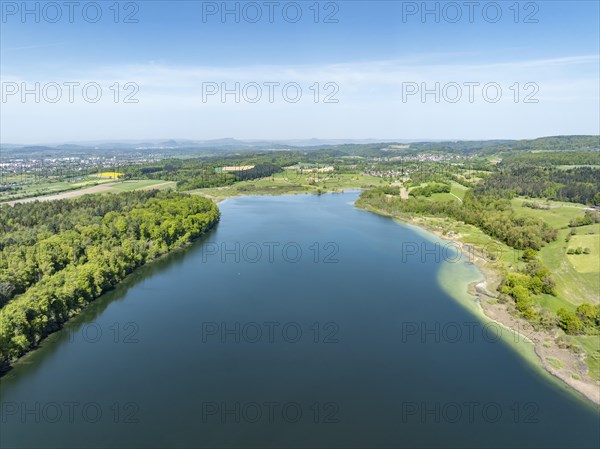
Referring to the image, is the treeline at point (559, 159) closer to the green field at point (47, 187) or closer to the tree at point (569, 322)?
the tree at point (569, 322)

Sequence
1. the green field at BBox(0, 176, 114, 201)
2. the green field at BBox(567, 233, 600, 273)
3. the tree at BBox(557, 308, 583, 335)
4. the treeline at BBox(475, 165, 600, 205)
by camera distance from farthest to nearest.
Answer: the green field at BBox(0, 176, 114, 201)
the treeline at BBox(475, 165, 600, 205)
the green field at BBox(567, 233, 600, 273)
the tree at BBox(557, 308, 583, 335)

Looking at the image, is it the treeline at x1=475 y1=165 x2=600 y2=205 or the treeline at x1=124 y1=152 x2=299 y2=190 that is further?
the treeline at x1=124 y1=152 x2=299 y2=190

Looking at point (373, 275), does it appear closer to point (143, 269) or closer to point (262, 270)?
point (262, 270)

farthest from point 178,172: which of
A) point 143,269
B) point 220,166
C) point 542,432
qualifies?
point 542,432

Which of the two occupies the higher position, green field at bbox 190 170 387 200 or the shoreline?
green field at bbox 190 170 387 200

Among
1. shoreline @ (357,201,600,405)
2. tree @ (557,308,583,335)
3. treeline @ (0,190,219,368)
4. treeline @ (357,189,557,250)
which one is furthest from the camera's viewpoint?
treeline @ (357,189,557,250)

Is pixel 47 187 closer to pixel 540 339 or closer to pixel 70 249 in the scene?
pixel 70 249

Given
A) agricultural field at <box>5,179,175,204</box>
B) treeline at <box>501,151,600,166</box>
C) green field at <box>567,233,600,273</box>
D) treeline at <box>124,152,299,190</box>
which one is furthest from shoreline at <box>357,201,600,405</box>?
treeline at <box>501,151,600,166</box>

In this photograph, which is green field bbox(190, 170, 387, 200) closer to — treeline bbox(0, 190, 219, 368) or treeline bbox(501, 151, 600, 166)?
treeline bbox(0, 190, 219, 368)
